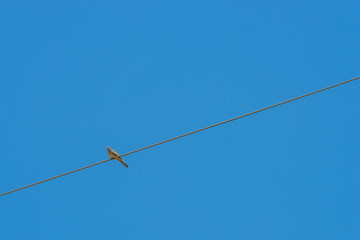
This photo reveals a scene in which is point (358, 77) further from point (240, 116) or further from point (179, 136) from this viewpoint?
point (179, 136)

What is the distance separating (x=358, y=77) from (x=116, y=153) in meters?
8.40

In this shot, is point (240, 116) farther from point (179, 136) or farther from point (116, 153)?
point (116, 153)

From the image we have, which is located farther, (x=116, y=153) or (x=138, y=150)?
(x=116, y=153)

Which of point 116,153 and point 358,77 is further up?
point 116,153

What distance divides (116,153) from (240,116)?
732cm

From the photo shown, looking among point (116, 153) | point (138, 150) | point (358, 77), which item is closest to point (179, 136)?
point (138, 150)

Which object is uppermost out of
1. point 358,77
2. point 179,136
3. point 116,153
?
point 116,153

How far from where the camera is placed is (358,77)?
848cm

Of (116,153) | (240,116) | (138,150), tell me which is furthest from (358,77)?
(116,153)

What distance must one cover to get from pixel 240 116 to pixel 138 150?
1.96 metres

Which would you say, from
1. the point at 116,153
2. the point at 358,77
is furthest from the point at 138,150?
the point at 116,153

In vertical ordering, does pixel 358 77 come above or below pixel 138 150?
below

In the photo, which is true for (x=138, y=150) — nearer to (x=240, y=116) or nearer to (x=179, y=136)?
(x=179, y=136)

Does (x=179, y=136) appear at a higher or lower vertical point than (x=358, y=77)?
higher
